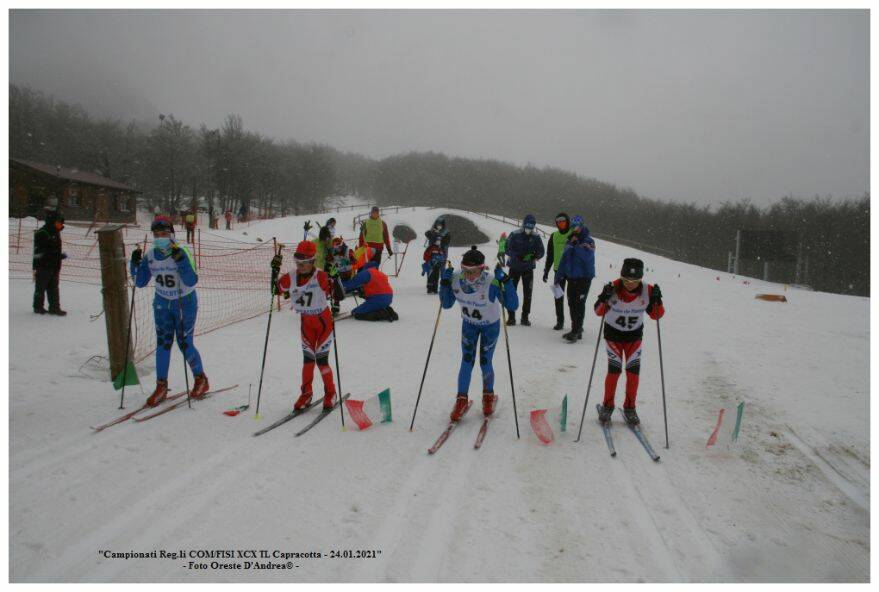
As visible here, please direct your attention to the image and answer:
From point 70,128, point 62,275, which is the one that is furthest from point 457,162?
point 62,275

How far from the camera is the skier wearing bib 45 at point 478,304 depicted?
190 inches

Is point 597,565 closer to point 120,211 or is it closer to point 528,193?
point 120,211

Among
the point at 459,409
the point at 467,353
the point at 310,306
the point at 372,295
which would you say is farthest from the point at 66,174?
the point at 459,409

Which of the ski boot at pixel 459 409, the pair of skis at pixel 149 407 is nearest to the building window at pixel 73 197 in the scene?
the pair of skis at pixel 149 407

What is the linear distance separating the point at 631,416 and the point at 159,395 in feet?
16.1

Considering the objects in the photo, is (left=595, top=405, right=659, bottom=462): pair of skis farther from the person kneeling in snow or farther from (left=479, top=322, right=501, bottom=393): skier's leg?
the person kneeling in snow

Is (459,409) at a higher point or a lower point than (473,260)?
lower

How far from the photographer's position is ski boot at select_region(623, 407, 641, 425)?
4.71 meters

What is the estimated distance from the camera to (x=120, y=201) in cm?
3469

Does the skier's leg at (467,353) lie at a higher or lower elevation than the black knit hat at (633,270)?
lower

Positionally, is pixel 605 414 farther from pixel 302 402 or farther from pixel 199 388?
pixel 199 388

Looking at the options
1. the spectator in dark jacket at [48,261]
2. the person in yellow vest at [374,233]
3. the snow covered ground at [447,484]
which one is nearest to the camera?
the snow covered ground at [447,484]

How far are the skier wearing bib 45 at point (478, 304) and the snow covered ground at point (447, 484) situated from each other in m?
0.34

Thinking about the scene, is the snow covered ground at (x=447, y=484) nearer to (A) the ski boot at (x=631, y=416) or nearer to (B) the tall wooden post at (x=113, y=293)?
(A) the ski boot at (x=631, y=416)
